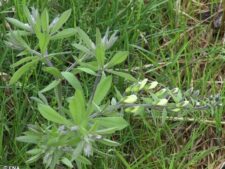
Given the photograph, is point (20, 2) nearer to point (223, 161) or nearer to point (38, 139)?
point (38, 139)

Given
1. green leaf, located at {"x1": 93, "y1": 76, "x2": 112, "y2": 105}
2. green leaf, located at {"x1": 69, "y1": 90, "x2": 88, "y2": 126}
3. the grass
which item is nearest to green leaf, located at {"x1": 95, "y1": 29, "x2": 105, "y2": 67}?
green leaf, located at {"x1": 93, "y1": 76, "x2": 112, "y2": 105}

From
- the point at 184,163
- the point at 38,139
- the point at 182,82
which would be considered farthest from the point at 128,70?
the point at 38,139

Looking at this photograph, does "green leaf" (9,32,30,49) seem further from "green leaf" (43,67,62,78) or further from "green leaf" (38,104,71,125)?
"green leaf" (38,104,71,125)

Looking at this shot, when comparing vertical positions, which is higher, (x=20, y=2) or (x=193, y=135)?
(x=20, y=2)

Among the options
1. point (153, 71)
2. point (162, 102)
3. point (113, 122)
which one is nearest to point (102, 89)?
point (113, 122)

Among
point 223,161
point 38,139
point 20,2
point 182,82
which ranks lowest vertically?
point 223,161
